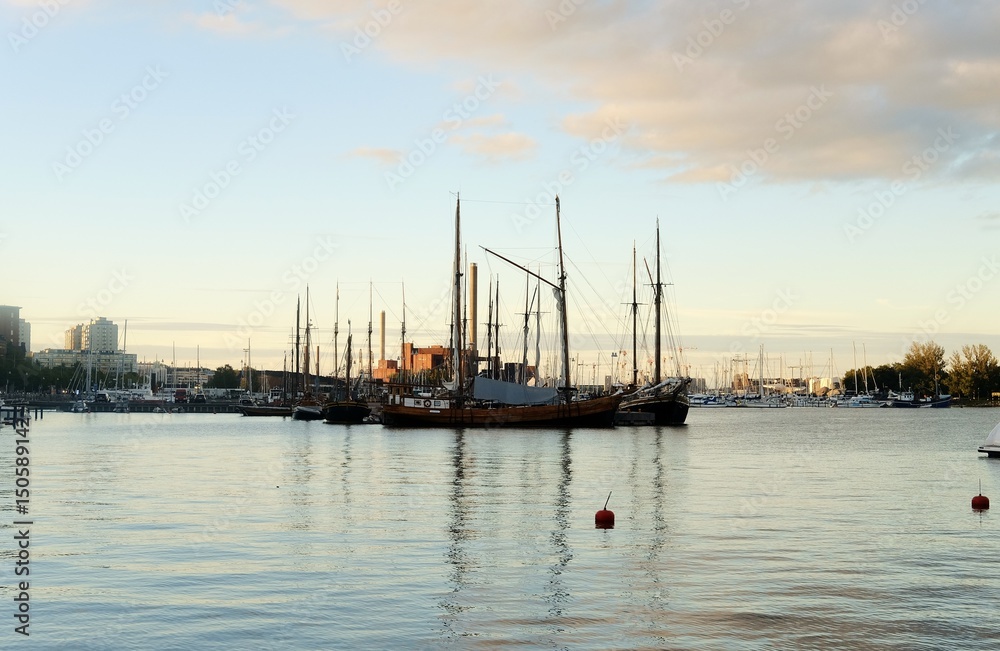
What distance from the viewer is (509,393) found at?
12594cm

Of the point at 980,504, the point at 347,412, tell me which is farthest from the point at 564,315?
the point at 980,504

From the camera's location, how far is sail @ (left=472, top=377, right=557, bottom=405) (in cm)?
12512

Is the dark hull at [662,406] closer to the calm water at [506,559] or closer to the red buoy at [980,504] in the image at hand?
the calm water at [506,559]

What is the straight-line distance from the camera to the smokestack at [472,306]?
502ft

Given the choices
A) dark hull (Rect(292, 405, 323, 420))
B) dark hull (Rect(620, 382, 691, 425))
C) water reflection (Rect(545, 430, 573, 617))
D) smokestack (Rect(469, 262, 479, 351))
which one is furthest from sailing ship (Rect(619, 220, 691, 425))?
water reflection (Rect(545, 430, 573, 617))

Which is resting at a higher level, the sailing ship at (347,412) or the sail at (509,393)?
the sail at (509,393)

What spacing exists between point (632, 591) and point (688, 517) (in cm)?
1559

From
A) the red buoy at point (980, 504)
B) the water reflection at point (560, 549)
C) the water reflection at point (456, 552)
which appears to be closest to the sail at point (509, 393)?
the water reflection at point (456, 552)

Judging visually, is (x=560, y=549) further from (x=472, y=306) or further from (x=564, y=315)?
(x=472, y=306)

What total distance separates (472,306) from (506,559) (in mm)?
128202

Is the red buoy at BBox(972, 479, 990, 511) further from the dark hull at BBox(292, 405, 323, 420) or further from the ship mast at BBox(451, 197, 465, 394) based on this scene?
the dark hull at BBox(292, 405, 323, 420)

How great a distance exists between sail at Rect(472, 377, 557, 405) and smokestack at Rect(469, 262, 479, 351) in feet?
77.4

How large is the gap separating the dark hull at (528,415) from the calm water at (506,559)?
58.1 meters

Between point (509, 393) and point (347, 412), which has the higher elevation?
point (509, 393)
